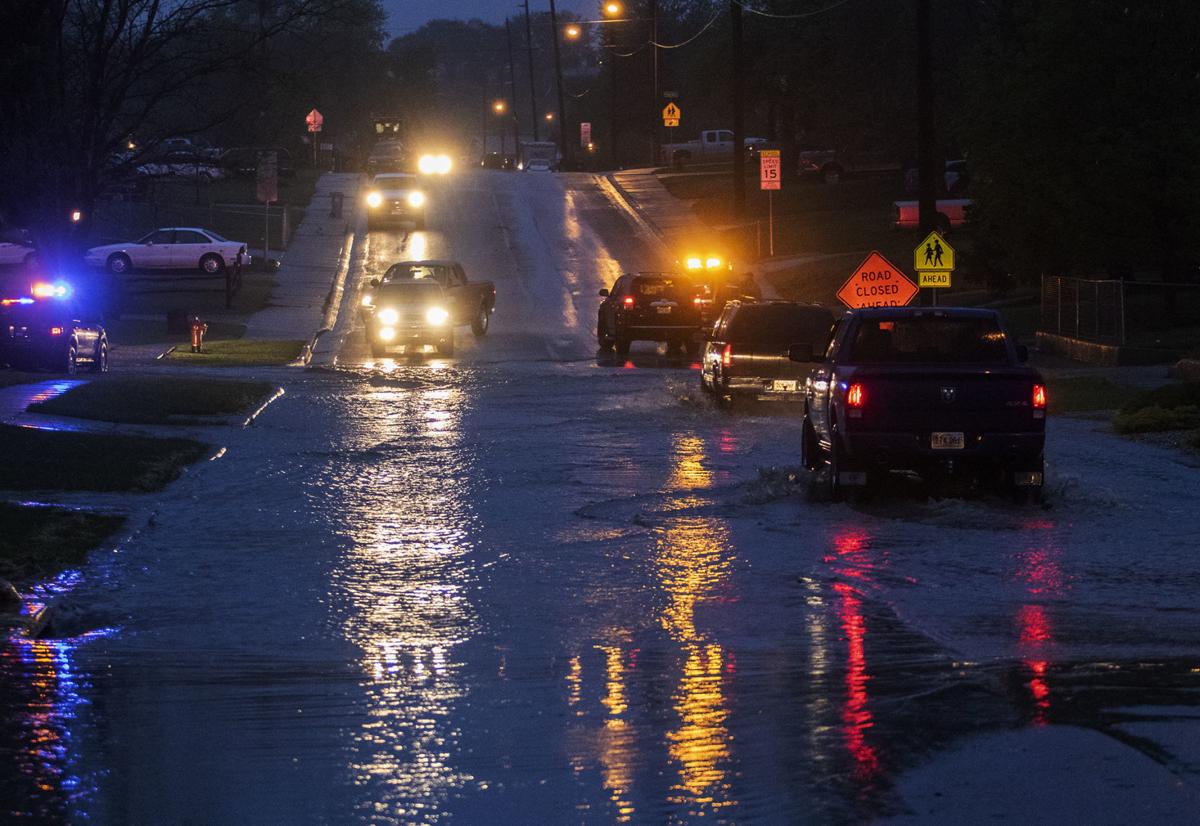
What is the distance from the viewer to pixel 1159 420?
21688 mm

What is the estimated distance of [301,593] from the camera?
1159 centimetres

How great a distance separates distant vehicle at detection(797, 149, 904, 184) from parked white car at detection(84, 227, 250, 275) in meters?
32.8

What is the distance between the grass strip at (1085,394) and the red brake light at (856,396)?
1081cm

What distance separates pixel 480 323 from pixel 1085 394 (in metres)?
17.7

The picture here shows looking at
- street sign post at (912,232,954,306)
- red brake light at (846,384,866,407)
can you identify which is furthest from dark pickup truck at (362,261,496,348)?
red brake light at (846,384,866,407)

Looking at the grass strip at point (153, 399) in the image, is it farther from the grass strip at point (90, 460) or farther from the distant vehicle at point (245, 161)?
the distant vehicle at point (245, 161)

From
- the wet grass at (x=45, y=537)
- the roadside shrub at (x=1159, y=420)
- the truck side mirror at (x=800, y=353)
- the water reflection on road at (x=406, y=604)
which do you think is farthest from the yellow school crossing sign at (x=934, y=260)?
the wet grass at (x=45, y=537)

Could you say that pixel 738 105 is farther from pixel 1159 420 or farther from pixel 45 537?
pixel 45 537

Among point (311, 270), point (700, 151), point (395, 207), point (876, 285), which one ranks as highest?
point (700, 151)

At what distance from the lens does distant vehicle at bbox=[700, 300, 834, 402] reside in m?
25.1

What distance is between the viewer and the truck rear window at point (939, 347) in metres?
15.8

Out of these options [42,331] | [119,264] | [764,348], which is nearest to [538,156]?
[119,264]

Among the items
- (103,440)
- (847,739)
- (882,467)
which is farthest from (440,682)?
(103,440)

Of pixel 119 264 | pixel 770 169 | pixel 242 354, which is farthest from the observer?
pixel 119 264
